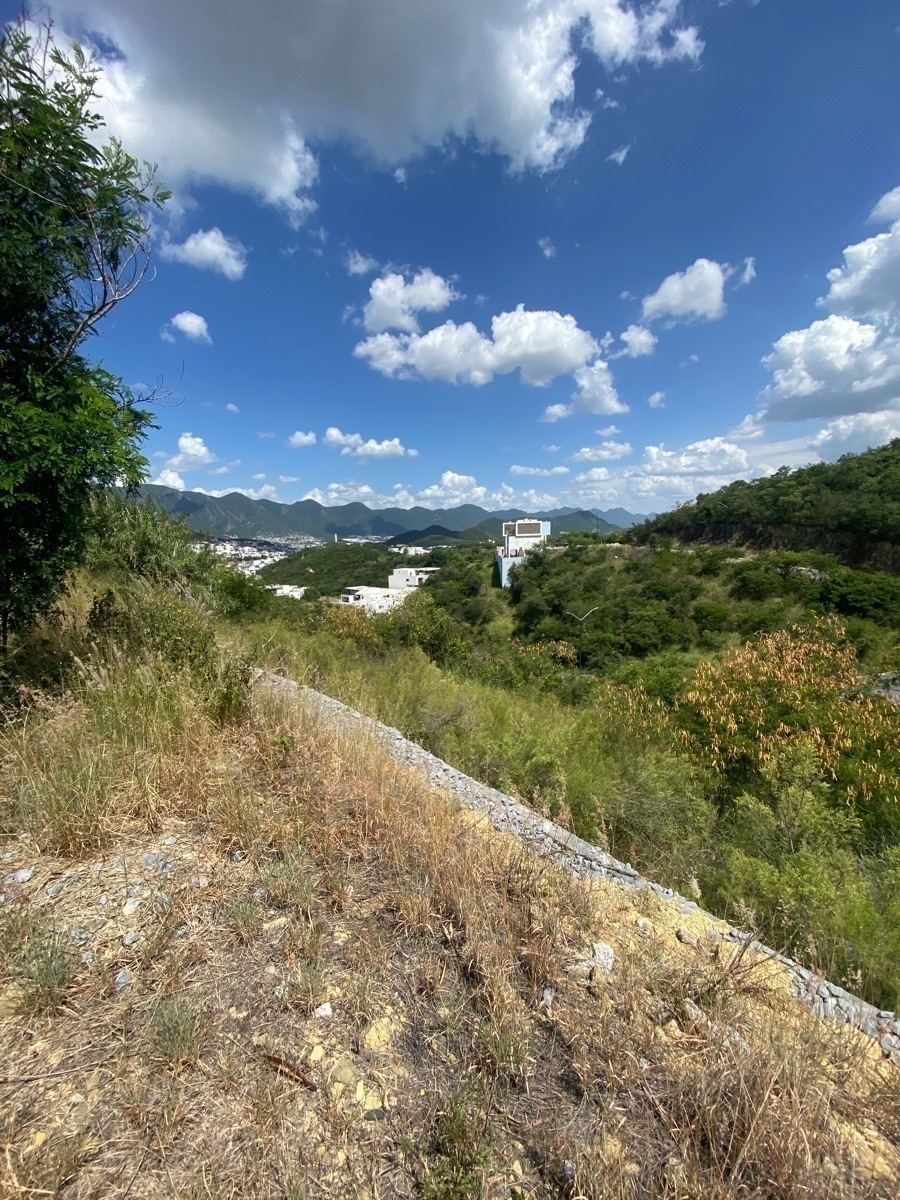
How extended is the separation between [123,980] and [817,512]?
42217mm

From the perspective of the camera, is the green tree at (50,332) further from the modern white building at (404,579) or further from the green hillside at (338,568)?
the modern white building at (404,579)

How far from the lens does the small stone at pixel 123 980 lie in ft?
5.25

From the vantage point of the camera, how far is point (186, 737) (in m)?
2.82

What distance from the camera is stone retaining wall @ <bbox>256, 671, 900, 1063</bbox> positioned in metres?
1.94

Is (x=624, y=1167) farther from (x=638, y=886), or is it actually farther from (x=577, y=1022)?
(x=638, y=886)

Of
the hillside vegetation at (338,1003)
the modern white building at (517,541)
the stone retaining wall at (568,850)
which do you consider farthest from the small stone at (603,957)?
the modern white building at (517,541)

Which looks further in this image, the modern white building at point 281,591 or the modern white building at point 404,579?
the modern white building at point 404,579

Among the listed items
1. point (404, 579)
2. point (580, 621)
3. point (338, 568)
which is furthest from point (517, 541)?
point (580, 621)

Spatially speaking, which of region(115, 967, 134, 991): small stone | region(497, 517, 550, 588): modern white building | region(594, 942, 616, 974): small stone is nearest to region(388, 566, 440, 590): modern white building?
region(497, 517, 550, 588): modern white building

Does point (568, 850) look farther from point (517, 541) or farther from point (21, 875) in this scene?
point (517, 541)

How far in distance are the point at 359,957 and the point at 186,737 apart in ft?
5.70

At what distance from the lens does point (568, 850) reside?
9.39 ft

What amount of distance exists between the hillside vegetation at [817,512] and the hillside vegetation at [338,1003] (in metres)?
36.4

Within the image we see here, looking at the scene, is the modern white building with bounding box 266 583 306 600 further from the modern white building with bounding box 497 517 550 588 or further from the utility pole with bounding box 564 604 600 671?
the modern white building with bounding box 497 517 550 588
